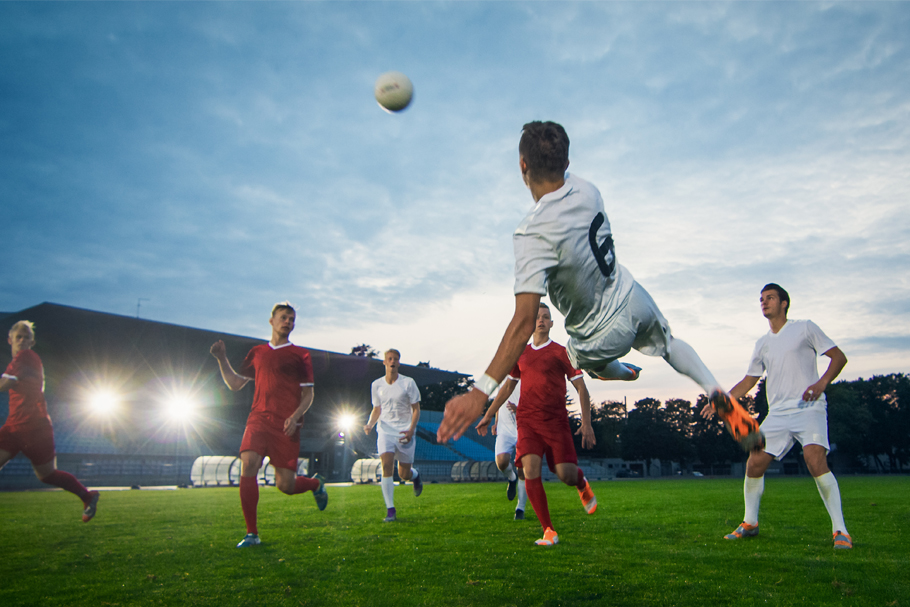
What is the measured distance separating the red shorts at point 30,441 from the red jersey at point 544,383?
6.28m

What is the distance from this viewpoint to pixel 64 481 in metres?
8.20

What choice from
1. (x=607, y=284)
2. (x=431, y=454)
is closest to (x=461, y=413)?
(x=607, y=284)

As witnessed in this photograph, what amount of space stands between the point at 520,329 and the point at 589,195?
1.12 metres

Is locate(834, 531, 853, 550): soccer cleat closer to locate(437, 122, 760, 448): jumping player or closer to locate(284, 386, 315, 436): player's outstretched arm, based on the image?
locate(437, 122, 760, 448): jumping player

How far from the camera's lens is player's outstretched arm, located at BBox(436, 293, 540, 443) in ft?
7.69

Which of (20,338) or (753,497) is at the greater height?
(20,338)

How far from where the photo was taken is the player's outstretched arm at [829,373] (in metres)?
5.81

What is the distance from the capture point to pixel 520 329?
2.66 m

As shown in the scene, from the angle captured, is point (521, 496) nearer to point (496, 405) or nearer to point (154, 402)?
point (496, 405)

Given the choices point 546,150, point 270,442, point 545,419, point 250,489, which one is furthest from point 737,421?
point 250,489

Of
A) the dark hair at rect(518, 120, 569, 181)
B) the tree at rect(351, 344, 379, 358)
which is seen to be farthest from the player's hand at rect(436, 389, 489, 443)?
the tree at rect(351, 344, 379, 358)

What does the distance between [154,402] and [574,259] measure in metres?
40.9

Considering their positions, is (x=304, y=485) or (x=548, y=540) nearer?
(x=548, y=540)

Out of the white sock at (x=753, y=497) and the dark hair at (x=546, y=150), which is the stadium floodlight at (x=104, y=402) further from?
the dark hair at (x=546, y=150)
